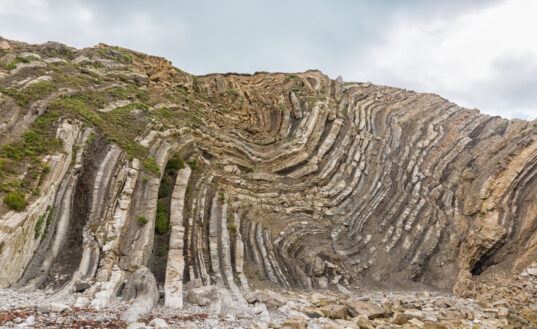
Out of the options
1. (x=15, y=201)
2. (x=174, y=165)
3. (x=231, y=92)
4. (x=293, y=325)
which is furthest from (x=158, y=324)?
(x=231, y=92)

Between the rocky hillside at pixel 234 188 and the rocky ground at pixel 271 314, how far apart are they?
1.88ft

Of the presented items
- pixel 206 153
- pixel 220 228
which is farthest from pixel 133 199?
pixel 206 153

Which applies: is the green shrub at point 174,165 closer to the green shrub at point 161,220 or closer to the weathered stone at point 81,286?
the green shrub at point 161,220

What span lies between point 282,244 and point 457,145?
24315mm

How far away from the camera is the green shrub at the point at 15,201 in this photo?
36.2 feet

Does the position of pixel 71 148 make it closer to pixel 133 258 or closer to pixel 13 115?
pixel 13 115

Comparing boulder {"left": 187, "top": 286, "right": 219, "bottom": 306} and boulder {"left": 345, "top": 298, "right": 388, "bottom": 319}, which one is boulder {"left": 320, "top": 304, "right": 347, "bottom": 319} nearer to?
boulder {"left": 345, "top": 298, "right": 388, "bottom": 319}

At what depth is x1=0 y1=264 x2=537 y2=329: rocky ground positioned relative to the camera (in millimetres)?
8211

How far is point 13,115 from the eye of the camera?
1549cm

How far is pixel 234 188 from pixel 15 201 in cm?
1389

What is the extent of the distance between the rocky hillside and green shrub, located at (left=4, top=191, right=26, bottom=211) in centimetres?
7

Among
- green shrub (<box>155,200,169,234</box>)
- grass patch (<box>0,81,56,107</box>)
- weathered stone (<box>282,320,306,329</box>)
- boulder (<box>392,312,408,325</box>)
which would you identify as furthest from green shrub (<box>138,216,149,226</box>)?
boulder (<box>392,312,408,325</box>)

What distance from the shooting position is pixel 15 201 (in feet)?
36.7

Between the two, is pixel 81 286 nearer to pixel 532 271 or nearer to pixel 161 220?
pixel 161 220
